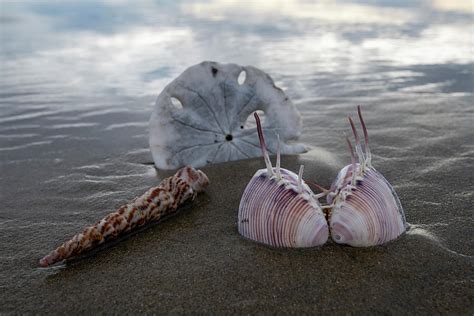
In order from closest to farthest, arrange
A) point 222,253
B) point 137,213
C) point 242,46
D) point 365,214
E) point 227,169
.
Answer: point 365,214 < point 222,253 < point 137,213 < point 227,169 < point 242,46

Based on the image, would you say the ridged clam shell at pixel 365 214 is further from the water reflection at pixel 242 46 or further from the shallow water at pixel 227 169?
the water reflection at pixel 242 46

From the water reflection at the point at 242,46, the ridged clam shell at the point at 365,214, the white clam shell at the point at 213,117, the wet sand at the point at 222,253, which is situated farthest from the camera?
the water reflection at the point at 242,46

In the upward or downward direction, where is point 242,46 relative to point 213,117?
upward

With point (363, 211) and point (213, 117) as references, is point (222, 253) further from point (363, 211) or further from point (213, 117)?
point (213, 117)

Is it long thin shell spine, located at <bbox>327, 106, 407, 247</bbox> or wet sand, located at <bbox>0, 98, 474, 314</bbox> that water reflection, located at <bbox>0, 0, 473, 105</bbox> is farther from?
long thin shell spine, located at <bbox>327, 106, 407, 247</bbox>

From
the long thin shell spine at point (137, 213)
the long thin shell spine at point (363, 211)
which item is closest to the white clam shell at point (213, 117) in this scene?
the long thin shell spine at point (137, 213)

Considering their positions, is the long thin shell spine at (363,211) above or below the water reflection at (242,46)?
below

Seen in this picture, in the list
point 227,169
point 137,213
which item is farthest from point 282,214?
point 227,169

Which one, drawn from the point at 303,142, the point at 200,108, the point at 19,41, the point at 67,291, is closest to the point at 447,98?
the point at 303,142
